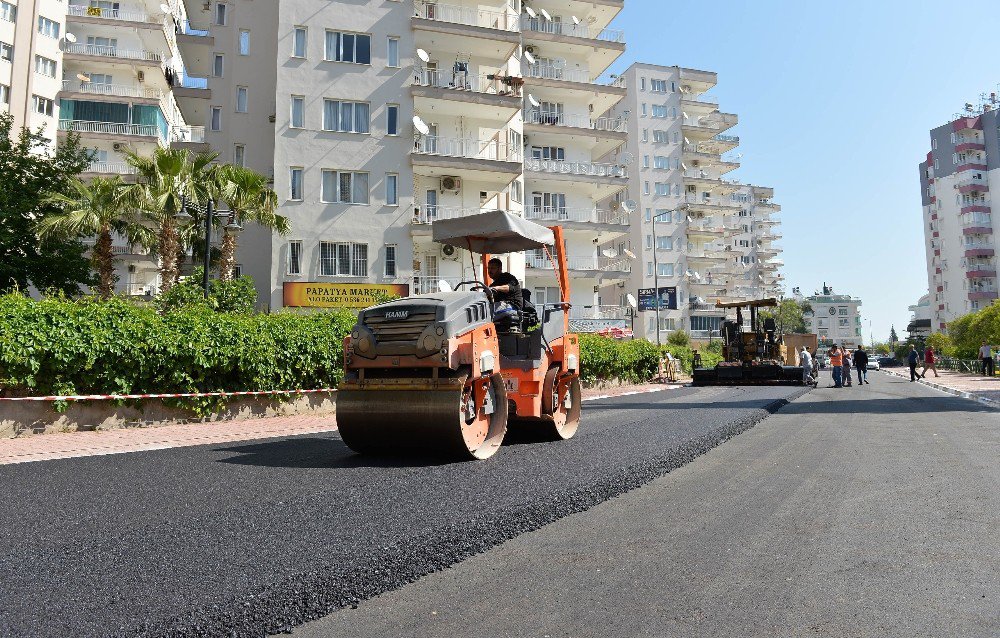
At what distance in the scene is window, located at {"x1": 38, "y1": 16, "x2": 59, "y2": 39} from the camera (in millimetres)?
40406

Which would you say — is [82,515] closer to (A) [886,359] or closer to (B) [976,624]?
(B) [976,624]

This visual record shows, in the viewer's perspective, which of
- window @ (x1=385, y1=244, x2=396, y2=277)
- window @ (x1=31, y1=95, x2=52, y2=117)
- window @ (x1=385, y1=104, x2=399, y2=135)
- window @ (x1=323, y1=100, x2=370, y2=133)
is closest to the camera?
window @ (x1=323, y1=100, x2=370, y2=133)

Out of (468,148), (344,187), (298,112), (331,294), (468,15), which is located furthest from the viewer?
(468,15)

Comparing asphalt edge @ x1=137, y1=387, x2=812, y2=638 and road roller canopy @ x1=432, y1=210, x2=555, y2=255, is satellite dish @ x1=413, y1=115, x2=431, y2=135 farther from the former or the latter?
asphalt edge @ x1=137, y1=387, x2=812, y2=638

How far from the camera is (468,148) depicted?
3097cm

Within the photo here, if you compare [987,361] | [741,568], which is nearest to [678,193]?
[987,361]

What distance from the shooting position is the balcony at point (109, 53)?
39.1m

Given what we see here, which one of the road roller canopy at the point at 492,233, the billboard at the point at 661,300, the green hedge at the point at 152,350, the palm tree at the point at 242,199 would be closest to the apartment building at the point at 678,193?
the billboard at the point at 661,300

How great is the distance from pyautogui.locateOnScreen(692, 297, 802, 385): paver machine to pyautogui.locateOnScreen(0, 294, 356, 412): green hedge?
1547 cm

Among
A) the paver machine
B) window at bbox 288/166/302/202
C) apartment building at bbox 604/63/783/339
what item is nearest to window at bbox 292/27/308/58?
window at bbox 288/166/302/202

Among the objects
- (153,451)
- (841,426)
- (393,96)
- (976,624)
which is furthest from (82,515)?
(393,96)

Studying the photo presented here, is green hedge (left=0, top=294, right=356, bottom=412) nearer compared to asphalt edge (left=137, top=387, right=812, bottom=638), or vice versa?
asphalt edge (left=137, top=387, right=812, bottom=638)

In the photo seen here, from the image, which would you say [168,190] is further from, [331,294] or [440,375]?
[440,375]

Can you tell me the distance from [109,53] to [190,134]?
824cm
